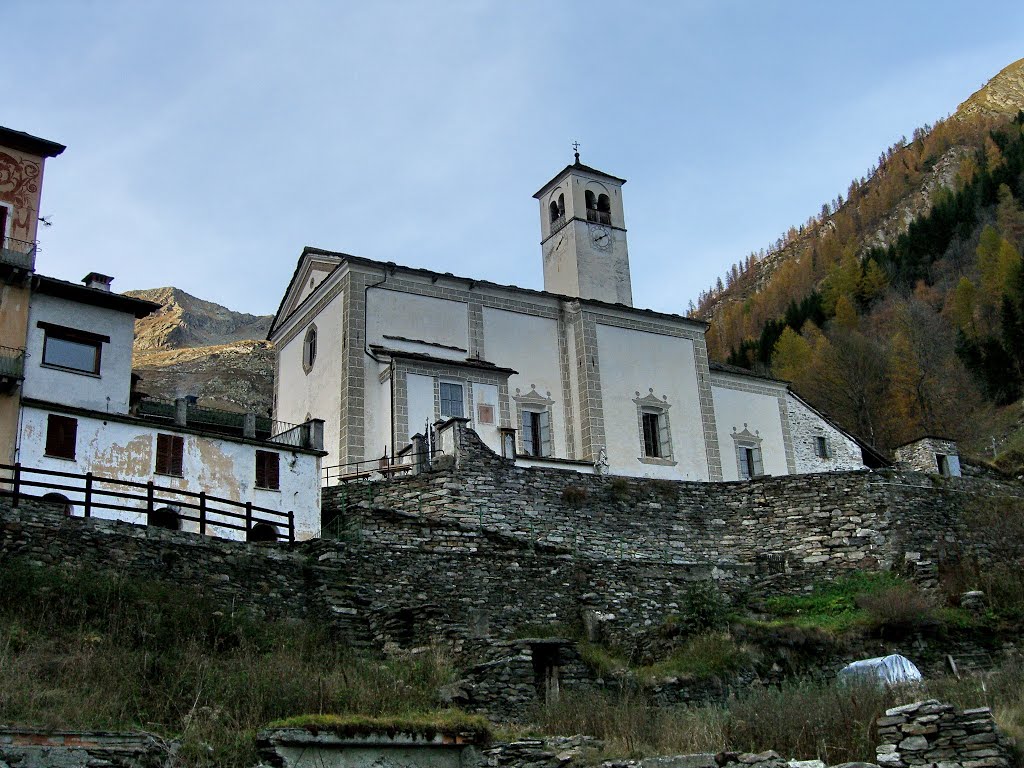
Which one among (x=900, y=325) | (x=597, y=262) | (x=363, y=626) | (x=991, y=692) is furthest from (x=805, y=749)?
(x=900, y=325)

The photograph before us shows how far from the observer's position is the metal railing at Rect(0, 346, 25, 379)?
90.9 feet

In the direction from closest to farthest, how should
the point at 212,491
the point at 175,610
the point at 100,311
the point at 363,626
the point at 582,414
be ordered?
the point at 175,610
the point at 363,626
the point at 212,491
the point at 100,311
the point at 582,414

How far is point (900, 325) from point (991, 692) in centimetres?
5875

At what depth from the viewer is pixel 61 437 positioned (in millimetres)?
26672

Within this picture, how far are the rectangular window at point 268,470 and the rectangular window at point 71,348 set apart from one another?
5325 millimetres

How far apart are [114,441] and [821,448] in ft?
Result: 99.8

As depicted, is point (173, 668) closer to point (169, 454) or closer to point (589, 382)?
point (169, 454)

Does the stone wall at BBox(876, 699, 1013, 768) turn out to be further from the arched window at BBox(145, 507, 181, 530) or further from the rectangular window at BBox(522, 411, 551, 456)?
the rectangular window at BBox(522, 411, 551, 456)

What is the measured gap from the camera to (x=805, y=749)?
15664 millimetres

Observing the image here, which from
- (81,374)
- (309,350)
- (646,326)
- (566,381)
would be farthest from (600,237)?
(81,374)

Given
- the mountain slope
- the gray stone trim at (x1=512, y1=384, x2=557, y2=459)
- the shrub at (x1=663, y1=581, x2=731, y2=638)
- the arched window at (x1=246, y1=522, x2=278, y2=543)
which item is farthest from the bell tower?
the mountain slope

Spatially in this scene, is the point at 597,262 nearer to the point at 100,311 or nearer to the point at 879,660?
the point at 100,311

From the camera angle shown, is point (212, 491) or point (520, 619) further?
point (212, 491)

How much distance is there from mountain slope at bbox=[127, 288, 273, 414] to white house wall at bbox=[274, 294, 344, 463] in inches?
829
